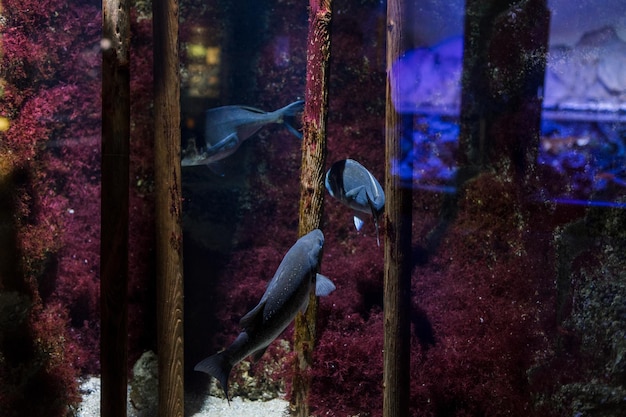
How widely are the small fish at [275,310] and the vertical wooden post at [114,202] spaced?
36.8 inches

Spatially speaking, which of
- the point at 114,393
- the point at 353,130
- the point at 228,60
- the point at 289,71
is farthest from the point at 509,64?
the point at 114,393

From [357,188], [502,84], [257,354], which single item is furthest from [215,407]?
[502,84]

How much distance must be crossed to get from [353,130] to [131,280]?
2.15 metres

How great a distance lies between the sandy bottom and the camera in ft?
12.3

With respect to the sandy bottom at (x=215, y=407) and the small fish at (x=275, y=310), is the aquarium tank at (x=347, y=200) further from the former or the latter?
the small fish at (x=275, y=310)

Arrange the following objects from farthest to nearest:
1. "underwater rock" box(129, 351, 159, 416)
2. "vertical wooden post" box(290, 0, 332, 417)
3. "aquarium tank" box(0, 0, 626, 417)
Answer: "underwater rock" box(129, 351, 159, 416) < "aquarium tank" box(0, 0, 626, 417) < "vertical wooden post" box(290, 0, 332, 417)

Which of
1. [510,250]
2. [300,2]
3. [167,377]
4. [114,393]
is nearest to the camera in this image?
[114,393]

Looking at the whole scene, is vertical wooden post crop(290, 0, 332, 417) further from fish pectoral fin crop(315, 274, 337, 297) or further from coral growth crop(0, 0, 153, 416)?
coral growth crop(0, 0, 153, 416)

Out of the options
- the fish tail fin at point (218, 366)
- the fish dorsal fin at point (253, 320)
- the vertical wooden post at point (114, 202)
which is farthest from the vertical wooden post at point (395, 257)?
the vertical wooden post at point (114, 202)

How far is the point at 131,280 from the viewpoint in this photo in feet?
13.1

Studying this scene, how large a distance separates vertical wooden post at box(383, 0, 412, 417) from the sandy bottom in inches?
44.7

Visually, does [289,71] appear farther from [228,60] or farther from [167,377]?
[167,377]

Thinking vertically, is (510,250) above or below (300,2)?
below

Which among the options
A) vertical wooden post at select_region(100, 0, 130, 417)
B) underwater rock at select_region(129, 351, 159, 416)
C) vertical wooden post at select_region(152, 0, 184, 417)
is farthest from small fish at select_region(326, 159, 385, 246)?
underwater rock at select_region(129, 351, 159, 416)
